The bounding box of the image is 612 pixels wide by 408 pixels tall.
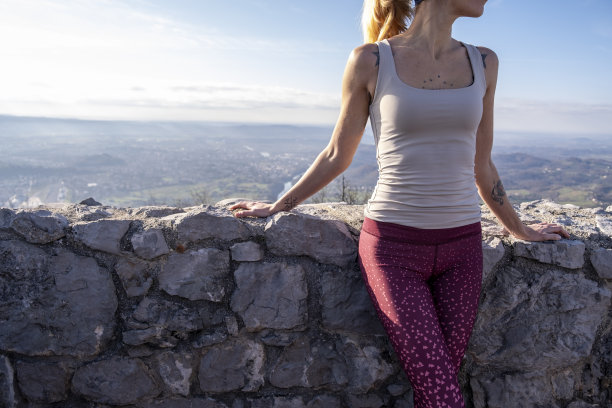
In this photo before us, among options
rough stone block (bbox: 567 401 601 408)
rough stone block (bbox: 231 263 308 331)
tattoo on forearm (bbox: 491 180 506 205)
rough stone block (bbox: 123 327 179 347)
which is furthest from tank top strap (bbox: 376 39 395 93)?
rough stone block (bbox: 567 401 601 408)

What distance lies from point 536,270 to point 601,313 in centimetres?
44

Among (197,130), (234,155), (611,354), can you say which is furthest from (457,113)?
(197,130)

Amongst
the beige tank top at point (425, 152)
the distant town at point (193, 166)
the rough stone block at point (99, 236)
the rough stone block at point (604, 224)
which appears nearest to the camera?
the beige tank top at point (425, 152)

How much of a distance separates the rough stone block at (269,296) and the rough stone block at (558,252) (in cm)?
123

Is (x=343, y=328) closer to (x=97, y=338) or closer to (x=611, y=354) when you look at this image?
(x=97, y=338)

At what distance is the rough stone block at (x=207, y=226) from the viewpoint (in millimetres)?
2014

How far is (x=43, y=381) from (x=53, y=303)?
419 mm

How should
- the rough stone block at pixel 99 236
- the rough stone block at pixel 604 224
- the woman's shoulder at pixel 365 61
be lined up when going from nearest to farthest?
1. the woman's shoulder at pixel 365 61
2. the rough stone block at pixel 99 236
3. the rough stone block at pixel 604 224

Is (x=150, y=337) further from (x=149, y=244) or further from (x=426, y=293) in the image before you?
(x=426, y=293)

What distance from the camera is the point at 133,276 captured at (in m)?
2.00

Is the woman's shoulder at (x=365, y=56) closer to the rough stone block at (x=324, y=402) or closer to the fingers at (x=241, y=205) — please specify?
the fingers at (x=241, y=205)

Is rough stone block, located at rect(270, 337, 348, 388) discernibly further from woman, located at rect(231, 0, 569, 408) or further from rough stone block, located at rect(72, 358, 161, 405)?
rough stone block, located at rect(72, 358, 161, 405)

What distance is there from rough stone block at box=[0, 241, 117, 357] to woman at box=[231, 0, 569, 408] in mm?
1287

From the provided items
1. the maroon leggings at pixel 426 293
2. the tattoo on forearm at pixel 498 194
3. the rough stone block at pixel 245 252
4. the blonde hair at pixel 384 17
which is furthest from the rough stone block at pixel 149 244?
the tattoo on forearm at pixel 498 194
